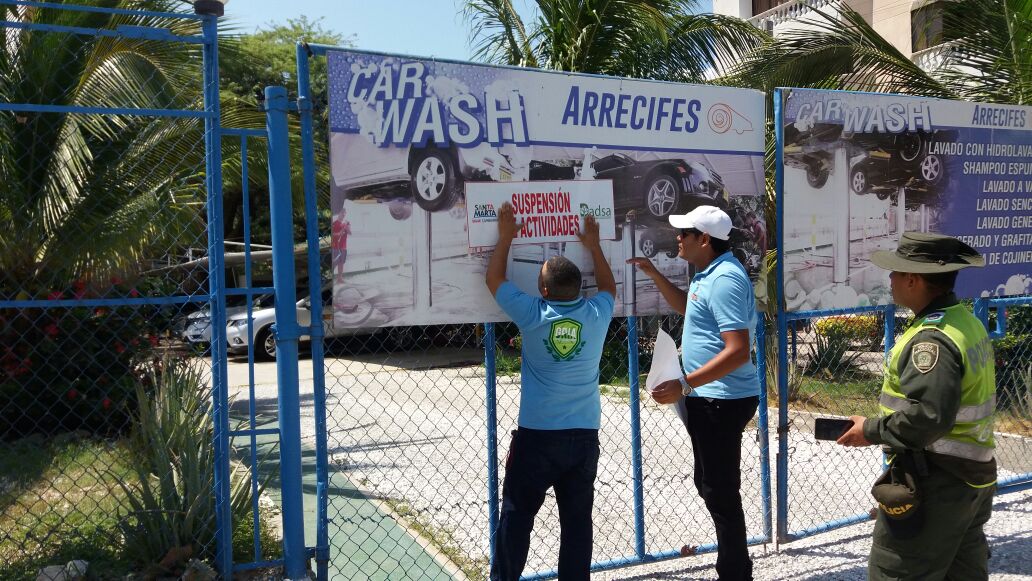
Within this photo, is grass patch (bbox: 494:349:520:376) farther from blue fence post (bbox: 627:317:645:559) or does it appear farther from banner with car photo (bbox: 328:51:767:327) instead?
banner with car photo (bbox: 328:51:767:327)

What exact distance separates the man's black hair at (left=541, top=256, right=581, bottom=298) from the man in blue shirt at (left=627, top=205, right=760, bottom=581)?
0.58m

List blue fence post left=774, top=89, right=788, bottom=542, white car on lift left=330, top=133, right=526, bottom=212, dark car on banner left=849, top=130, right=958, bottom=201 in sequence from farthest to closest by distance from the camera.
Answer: dark car on banner left=849, top=130, right=958, bottom=201, blue fence post left=774, top=89, right=788, bottom=542, white car on lift left=330, top=133, right=526, bottom=212

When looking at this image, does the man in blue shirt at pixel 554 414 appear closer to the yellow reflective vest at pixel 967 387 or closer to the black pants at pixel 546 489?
the black pants at pixel 546 489

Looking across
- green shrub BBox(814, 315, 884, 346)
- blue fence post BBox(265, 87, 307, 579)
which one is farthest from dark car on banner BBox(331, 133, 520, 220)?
green shrub BBox(814, 315, 884, 346)

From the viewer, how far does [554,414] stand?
338 cm

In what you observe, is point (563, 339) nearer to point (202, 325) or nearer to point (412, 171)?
point (412, 171)

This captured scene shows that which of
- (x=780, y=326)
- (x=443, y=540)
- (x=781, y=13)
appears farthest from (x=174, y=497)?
(x=781, y=13)

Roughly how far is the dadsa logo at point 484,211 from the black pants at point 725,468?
4.06ft

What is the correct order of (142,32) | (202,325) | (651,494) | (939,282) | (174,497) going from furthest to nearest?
1. (202,325)
2. (651,494)
3. (174,497)
4. (142,32)
5. (939,282)

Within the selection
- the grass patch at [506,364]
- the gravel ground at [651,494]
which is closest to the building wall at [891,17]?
the grass patch at [506,364]

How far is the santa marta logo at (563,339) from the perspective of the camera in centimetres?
338

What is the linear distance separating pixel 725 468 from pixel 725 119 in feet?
5.80

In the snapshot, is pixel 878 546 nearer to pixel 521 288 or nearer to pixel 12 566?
pixel 521 288

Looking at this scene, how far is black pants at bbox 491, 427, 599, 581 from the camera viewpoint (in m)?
3.38
